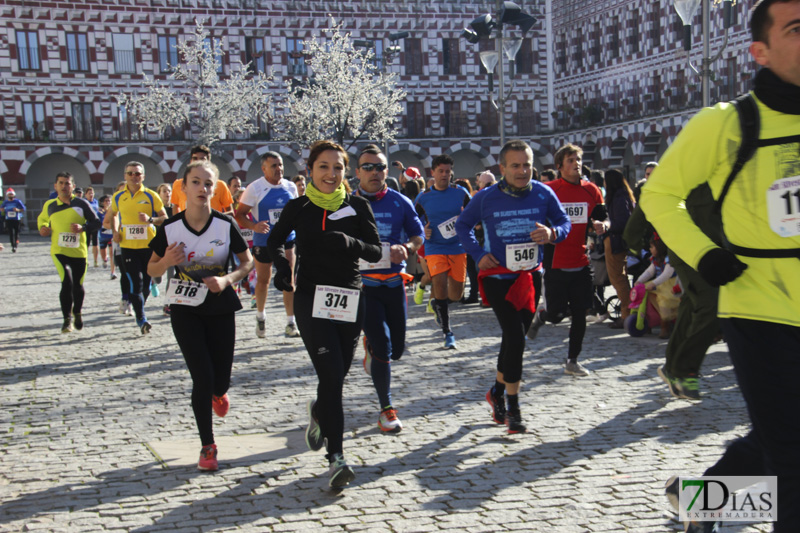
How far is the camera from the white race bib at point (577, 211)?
27.8ft

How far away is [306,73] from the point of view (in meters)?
51.5

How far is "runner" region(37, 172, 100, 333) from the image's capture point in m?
12.0

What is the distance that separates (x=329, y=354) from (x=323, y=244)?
25.9 inches

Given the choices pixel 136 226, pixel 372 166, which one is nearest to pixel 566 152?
pixel 372 166

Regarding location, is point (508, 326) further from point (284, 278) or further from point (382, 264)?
point (284, 278)

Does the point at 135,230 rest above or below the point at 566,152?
below

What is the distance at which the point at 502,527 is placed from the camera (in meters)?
4.33

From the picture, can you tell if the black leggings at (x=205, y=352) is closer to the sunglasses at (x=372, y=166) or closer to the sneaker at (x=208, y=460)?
the sneaker at (x=208, y=460)

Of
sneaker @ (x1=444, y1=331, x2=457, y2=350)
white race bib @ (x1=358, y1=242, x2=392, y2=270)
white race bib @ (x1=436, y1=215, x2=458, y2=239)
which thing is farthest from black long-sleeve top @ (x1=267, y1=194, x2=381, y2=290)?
white race bib @ (x1=436, y1=215, x2=458, y2=239)

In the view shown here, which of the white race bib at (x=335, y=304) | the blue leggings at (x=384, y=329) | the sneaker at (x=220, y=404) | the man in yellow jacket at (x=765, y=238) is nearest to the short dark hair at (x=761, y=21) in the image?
the man in yellow jacket at (x=765, y=238)

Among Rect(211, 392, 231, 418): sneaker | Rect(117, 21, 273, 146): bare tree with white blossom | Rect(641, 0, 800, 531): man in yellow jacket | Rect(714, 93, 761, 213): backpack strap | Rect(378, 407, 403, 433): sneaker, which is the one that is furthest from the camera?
Rect(117, 21, 273, 146): bare tree with white blossom

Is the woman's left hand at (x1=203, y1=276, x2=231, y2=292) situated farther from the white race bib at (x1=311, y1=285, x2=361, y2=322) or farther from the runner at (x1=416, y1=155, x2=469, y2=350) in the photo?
the runner at (x1=416, y1=155, x2=469, y2=350)

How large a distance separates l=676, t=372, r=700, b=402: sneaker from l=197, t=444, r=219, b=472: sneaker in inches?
125

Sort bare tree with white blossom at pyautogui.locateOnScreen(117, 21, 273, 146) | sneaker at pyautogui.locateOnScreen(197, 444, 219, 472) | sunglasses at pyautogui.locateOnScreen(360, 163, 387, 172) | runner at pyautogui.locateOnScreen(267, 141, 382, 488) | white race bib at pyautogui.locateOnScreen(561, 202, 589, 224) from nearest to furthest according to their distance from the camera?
runner at pyautogui.locateOnScreen(267, 141, 382, 488) < sneaker at pyautogui.locateOnScreen(197, 444, 219, 472) < sunglasses at pyautogui.locateOnScreen(360, 163, 387, 172) < white race bib at pyautogui.locateOnScreen(561, 202, 589, 224) < bare tree with white blossom at pyautogui.locateOnScreen(117, 21, 273, 146)
